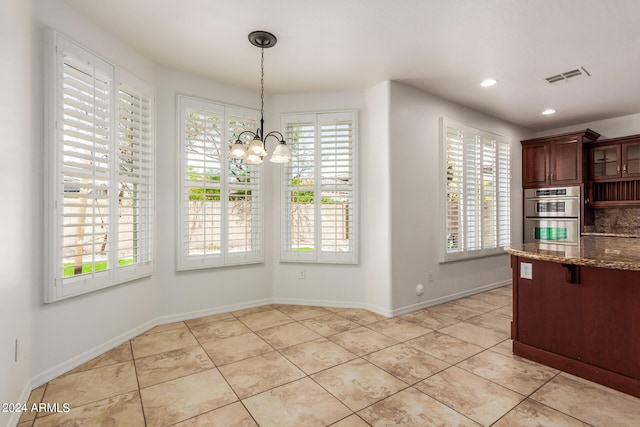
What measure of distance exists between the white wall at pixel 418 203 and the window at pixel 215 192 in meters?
1.80

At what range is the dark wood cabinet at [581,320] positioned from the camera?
2.20 metres

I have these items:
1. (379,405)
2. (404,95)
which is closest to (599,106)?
(404,95)

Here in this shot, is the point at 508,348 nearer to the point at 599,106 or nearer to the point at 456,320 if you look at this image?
the point at 456,320

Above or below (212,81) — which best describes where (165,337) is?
below

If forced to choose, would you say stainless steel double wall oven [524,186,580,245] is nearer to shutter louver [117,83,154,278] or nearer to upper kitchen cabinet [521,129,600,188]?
upper kitchen cabinet [521,129,600,188]

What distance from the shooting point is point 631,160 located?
4.83 meters

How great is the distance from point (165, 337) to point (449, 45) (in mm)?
4056

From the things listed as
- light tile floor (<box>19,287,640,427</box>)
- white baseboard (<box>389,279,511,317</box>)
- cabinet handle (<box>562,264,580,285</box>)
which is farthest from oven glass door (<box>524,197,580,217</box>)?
cabinet handle (<box>562,264,580,285</box>)

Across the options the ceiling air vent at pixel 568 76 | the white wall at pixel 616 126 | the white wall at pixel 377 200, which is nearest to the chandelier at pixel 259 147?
the white wall at pixel 377 200

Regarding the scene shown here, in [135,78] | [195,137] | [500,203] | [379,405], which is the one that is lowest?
[379,405]

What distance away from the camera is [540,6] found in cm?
242

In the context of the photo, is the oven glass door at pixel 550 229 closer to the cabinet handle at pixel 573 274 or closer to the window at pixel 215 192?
the cabinet handle at pixel 573 274

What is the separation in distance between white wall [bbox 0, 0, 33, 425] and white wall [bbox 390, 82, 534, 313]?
337cm

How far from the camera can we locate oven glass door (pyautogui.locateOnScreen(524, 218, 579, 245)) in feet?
16.6
